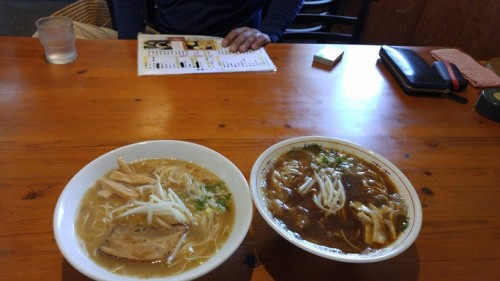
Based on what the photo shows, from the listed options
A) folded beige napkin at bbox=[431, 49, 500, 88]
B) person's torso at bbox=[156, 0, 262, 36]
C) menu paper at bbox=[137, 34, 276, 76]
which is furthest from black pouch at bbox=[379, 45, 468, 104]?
person's torso at bbox=[156, 0, 262, 36]

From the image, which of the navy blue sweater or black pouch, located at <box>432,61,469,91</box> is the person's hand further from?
black pouch, located at <box>432,61,469,91</box>

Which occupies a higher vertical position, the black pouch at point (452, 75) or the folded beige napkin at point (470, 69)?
the black pouch at point (452, 75)

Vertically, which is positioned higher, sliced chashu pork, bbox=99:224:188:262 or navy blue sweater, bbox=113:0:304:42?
sliced chashu pork, bbox=99:224:188:262

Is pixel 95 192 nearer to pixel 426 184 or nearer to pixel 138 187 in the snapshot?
pixel 138 187

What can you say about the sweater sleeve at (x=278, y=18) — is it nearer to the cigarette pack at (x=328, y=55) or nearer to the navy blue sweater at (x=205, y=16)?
the navy blue sweater at (x=205, y=16)

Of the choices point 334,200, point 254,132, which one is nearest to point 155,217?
point 334,200

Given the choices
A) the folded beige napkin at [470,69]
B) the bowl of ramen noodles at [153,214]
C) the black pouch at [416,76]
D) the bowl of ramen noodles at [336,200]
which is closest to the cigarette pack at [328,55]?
the black pouch at [416,76]

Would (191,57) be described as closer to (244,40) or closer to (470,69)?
(244,40)
